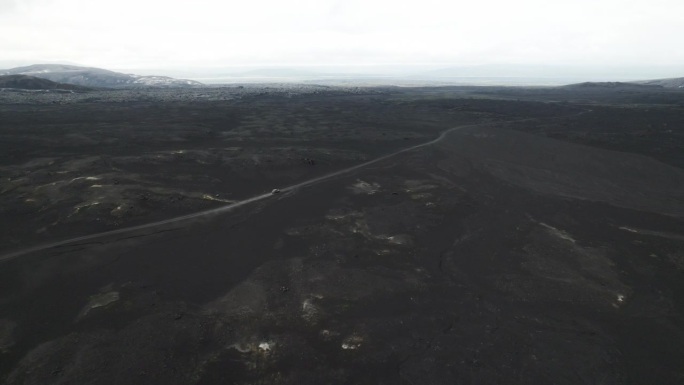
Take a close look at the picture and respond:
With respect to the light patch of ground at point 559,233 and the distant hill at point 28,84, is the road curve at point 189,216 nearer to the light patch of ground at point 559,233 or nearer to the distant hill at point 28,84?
the light patch of ground at point 559,233

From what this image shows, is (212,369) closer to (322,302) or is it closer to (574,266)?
(322,302)

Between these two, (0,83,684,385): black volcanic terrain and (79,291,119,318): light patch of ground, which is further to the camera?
(79,291,119,318): light patch of ground

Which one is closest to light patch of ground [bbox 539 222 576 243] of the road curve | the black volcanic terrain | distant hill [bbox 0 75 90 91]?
the black volcanic terrain

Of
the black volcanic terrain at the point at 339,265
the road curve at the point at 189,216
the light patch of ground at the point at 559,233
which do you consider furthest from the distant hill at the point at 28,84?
the light patch of ground at the point at 559,233

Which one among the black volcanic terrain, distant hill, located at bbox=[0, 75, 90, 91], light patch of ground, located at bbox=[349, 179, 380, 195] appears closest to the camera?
the black volcanic terrain

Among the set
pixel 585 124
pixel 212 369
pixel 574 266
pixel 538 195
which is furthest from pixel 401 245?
pixel 585 124

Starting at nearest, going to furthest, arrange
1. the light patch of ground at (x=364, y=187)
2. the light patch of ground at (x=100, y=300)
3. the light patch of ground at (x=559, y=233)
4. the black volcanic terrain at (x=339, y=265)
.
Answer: the black volcanic terrain at (x=339, y=265) < the light patch of ground at (x=100, y=300) < the light patch of ground at (x=559, y=233) < the light patch of ground at (x=364, y=187)

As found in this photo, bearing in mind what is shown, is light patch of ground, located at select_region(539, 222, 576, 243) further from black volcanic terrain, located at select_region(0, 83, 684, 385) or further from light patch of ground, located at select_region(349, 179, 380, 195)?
light patch of ground, located at select_region(349, 179, 380, 195)

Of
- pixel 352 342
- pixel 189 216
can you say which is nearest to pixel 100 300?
pixel 189 216

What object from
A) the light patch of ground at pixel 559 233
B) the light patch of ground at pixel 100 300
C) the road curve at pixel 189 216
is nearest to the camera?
the light patch of ground at pixel 100 300
